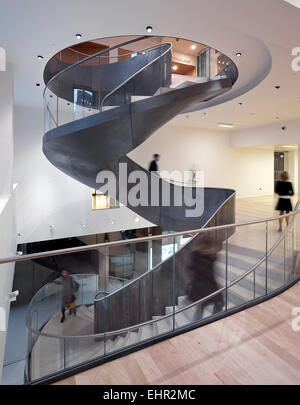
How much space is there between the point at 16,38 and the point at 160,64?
2.50 meters

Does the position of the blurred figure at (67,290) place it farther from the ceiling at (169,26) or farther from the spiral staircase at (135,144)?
the ceiling at (169,26)

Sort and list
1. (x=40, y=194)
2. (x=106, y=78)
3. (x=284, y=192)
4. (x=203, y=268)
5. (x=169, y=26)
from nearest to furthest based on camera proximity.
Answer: (x=169, y=26)
(x=203, y=268)
(x=284, y=192)
(x=106, y=78)
(x=40, y=194)

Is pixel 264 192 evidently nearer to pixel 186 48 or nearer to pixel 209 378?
pixel 186 48

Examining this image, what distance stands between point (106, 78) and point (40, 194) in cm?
412

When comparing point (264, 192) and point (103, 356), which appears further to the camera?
point (264, 192)

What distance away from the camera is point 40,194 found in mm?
7969

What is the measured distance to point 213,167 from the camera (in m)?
11.4

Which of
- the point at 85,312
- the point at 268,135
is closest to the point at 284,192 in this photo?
the point at 85,312

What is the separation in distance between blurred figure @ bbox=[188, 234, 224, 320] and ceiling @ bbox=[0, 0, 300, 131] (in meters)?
3.05

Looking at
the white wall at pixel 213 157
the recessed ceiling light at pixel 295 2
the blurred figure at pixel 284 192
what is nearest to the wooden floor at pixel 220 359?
the blurred figure at pixel 284 192

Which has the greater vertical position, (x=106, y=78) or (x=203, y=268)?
(x=106, y=78)

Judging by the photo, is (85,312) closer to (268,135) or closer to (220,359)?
(220,359)

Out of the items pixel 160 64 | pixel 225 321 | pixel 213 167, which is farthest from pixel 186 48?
pixel 225 321

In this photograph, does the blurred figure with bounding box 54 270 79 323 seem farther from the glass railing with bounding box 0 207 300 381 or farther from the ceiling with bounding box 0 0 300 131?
the ceiling with bounding box 0 0 300 131
